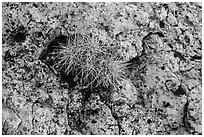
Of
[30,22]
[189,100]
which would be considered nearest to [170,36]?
[189,100]

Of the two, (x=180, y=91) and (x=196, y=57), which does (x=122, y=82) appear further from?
(x=196, y=57)

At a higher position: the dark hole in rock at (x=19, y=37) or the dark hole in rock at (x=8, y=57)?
the dark hole in rock at (x=19, y=37)

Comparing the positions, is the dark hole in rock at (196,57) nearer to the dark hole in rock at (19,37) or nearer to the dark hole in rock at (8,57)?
the dark hole in rock at (19,37)

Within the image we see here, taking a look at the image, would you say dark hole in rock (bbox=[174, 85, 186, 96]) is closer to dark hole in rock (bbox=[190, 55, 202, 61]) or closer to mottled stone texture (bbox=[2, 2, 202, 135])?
mottled stone texture (bbox=[2, 2, 202, 135])

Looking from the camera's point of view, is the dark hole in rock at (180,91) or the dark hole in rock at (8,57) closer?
the dark hole in rock at (8,57)

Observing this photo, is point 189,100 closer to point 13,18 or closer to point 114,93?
point 114,93

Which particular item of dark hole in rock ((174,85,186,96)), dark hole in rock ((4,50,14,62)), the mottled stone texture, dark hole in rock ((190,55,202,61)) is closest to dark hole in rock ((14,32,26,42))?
the mottled stone texture

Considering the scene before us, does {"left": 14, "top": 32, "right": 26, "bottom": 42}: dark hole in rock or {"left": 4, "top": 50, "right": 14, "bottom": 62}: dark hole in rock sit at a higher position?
{"left": 14, "top": 32, "right": 26, "bottom": 42}: dark hole in rock

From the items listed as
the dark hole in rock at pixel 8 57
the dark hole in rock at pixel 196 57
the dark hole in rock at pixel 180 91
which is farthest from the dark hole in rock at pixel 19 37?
the dark hole in rock at pixel 196 57

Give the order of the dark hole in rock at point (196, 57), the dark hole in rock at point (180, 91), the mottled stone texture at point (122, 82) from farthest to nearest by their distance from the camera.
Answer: the dark hole in rock at point (196, 57)
the dark hole in rock at point (180, 91)
the mottled stone texture at point (122, 82)
